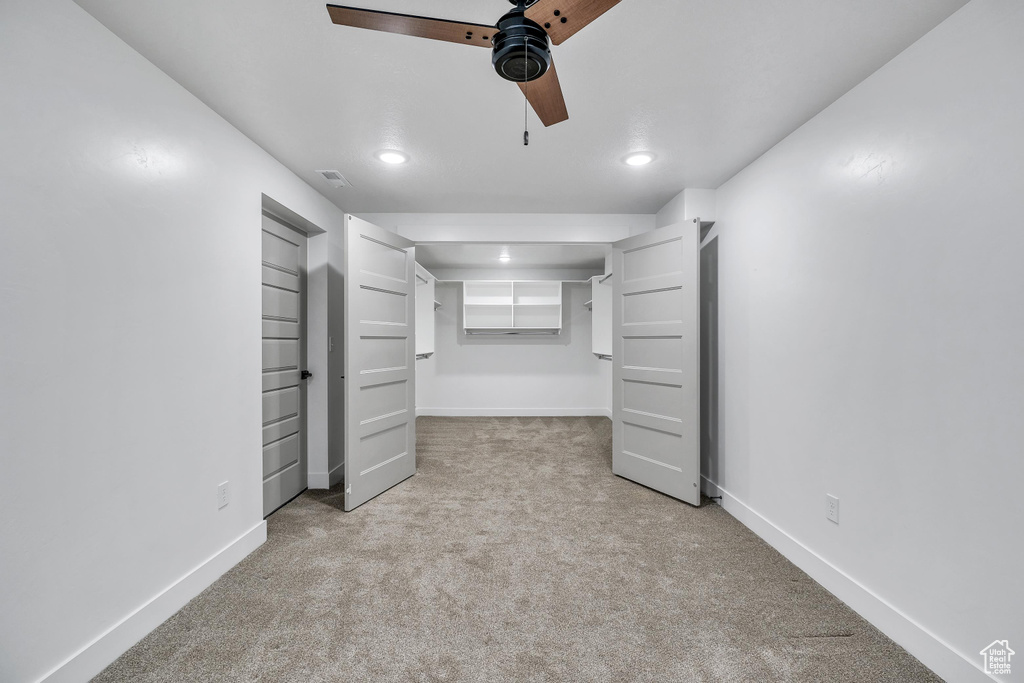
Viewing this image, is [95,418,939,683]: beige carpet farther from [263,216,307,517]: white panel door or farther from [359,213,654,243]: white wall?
[359,213,654,243]: white wall

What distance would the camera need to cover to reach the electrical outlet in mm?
2018

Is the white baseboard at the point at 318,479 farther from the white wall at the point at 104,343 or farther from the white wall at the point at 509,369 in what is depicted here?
the white wall at the point at 509,369

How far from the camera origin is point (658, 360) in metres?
3.30

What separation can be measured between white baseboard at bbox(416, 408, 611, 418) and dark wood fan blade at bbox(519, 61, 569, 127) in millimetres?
5426

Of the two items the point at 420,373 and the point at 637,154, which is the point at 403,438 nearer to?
the point at 637,154

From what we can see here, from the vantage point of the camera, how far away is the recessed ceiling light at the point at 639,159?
2.67 meters

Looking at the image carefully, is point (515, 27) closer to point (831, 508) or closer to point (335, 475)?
point (831, 508)

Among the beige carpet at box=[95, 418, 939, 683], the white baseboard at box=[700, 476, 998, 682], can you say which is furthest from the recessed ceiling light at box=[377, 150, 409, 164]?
the white baseboard at box=[700, 476, 998, 682]

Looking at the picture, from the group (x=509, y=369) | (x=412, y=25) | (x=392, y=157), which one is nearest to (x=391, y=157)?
(x=392, y=157)

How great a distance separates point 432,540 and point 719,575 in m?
1.63

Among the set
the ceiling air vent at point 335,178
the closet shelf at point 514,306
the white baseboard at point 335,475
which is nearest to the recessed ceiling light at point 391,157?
the ceiling air vent at point 335,178

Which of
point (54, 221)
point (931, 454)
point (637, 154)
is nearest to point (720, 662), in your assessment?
point (931, 454)

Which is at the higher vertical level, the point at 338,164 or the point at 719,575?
the point at 338,164

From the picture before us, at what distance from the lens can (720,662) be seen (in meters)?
1.58
